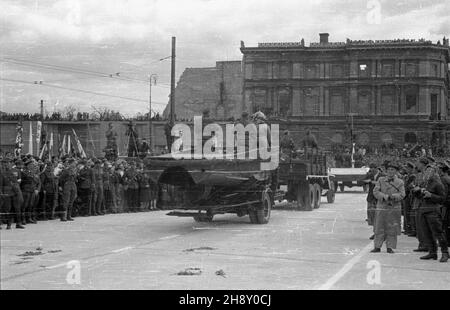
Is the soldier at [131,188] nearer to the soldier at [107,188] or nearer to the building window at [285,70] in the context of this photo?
the soldier at [107,188]

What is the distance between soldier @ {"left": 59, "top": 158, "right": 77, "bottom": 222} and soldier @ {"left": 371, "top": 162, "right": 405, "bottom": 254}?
9.21m

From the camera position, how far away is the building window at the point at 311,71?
77.0m

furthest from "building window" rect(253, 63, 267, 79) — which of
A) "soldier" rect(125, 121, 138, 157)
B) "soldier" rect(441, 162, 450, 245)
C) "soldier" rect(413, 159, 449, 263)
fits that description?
"soldier" rect(413, 159, 449, 263)

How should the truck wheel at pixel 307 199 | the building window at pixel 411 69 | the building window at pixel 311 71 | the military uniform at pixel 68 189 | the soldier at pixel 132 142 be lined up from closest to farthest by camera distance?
the military uniform at pixel 68 189 → the truck wheel at pixel 307 199 → the soldier at pixel 132 142 → the building window at pixel 411 69 → the building window at pixel 311 71

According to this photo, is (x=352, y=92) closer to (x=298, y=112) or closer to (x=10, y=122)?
(x=298, y=112)

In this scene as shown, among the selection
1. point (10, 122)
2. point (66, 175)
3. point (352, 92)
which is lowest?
point (66, 175)

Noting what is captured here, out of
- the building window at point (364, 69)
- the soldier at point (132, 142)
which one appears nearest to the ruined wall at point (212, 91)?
the building window at point (364, 69)

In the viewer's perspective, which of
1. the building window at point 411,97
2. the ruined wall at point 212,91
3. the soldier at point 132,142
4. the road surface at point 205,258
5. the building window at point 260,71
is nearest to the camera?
the road surface at point 205,258

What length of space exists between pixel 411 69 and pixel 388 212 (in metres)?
65.8

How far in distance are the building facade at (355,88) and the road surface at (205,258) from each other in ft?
193

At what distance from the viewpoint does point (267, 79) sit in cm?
7744

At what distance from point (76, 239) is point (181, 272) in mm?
4739
